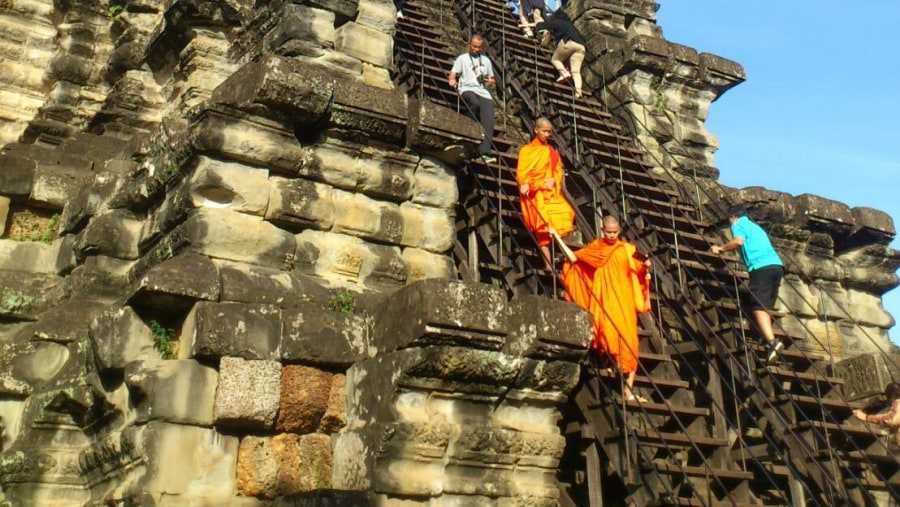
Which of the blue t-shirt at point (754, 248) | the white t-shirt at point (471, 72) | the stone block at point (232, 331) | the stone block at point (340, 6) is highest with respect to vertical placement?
the white t-shirt at point (471, 72)

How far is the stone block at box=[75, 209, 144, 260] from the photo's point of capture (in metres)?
6.17

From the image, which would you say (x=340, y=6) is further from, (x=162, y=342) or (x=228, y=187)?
(x=162, y=342)

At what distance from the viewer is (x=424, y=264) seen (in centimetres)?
596

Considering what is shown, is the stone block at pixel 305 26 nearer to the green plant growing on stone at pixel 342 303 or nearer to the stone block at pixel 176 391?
the green plant growing on stone at pixel 342 303

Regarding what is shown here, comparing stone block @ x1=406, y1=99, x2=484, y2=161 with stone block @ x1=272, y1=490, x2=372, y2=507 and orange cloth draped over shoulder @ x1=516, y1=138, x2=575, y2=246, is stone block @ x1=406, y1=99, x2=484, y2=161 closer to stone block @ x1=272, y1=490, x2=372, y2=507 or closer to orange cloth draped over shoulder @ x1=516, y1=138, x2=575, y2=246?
orange cloth draped over shoulder @ x1=516, y1=138, x2=575, y2=246

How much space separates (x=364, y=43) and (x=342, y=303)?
2.09 m

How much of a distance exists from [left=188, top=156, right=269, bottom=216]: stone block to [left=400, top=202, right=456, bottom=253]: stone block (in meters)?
0.93

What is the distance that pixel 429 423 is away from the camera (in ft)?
15.8

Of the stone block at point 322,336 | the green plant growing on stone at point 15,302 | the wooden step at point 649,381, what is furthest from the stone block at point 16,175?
the wooden step at point 649,381

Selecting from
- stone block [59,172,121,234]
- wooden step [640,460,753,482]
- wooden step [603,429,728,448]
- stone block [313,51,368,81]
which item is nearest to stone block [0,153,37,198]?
stone block [59,172,121,234]

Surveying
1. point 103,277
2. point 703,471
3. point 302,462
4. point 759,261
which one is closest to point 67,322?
point 103,277

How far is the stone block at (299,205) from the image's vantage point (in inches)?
217

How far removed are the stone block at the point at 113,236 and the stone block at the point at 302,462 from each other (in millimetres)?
2022

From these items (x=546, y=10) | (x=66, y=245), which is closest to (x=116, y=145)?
(x=66, y=245)
